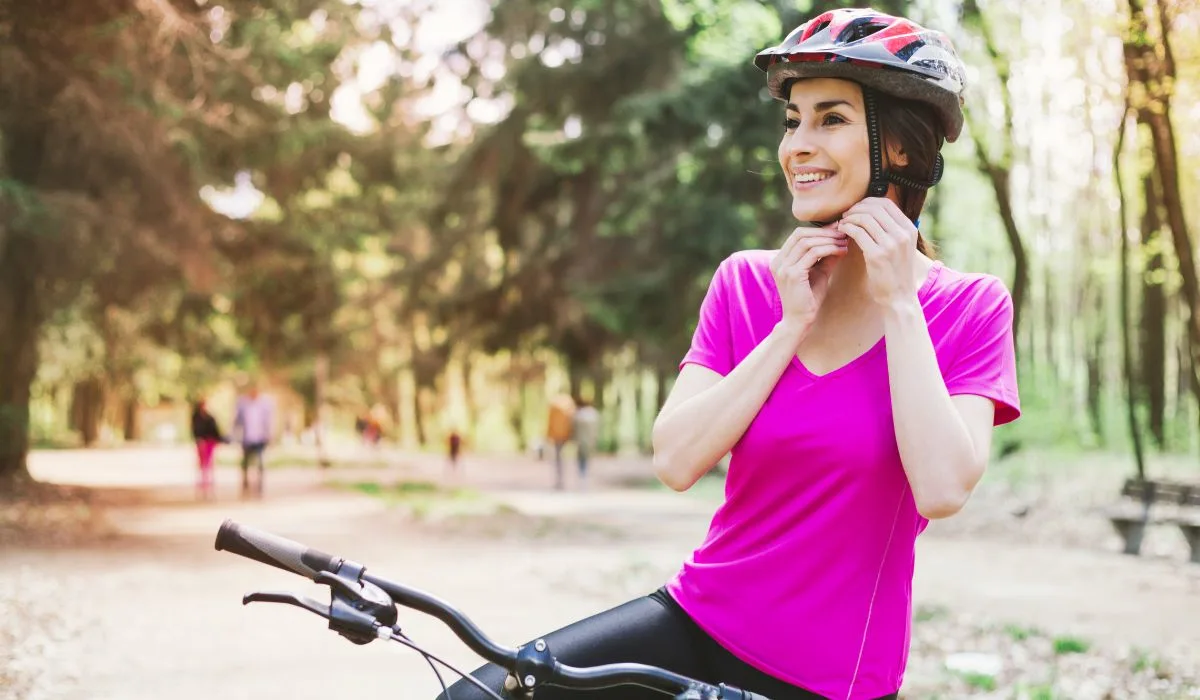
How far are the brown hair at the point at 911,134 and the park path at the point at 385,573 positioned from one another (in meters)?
5.77

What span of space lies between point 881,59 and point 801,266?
1.35 feet

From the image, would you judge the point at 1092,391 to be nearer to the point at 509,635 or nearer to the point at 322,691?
the point at 509,635

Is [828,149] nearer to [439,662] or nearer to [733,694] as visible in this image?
[733,694]

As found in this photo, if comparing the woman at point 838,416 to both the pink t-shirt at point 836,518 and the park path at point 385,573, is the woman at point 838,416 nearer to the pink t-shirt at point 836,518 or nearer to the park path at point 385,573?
the pink t-shirt at point 836,518

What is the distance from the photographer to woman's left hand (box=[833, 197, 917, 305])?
224cm

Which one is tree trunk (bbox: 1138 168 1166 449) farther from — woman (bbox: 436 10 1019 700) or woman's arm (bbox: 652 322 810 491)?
woman's arm (bbox: 652 322 810 491)

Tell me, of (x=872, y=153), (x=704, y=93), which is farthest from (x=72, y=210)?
(x=872, y=153)

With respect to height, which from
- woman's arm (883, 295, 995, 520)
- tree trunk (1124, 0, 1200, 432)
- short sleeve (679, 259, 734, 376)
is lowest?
woman's arm (883, 295, 995, 520)

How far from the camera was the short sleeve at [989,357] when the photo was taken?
7.39ft

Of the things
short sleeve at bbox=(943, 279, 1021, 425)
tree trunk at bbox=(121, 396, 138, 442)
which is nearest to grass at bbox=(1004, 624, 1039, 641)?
short sleeve at bbox=(943, 279, 1021, 425)

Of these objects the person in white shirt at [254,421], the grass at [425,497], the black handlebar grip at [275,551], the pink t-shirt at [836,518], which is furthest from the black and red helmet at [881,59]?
the person in white shirt at [254,421]

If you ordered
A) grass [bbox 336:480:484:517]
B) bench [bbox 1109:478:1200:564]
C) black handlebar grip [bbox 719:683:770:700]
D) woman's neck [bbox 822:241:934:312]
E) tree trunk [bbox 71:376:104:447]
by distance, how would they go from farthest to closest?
tree trunk [bbox 71:376:104:447] < grass [bbox 336:480:484:517] < bench [bbox 1109:478:1200:564] < woman's neck [bbox 822:241:934:312] < black handlebar grip [bbox 719:683:770:700]

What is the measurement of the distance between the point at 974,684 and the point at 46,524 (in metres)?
13.9

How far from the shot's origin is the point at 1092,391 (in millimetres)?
35281
